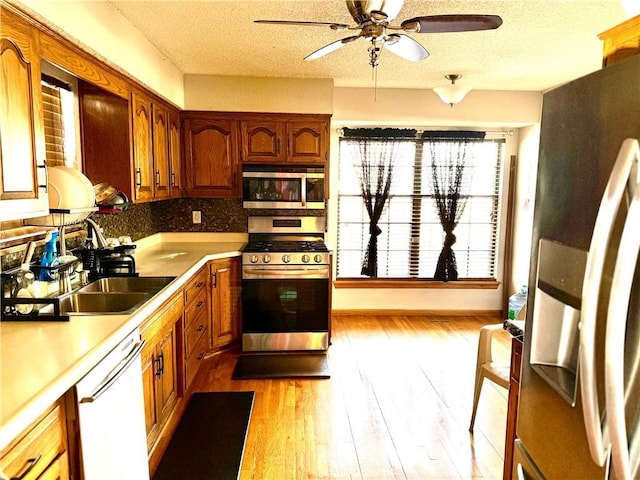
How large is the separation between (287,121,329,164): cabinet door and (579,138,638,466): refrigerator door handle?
3.22 m

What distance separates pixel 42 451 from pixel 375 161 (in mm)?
4049

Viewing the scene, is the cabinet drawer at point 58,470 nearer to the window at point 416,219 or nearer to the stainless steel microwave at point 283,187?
the stainless steel microwave at point 283,187

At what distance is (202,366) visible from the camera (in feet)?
11.5

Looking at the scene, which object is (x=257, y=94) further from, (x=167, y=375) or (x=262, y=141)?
(x=167, y=375)

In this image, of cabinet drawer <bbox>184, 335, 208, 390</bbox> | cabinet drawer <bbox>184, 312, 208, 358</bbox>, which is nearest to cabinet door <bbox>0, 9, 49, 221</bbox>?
cabinet drawer <bbox>184, 312, 208, 358</bbox>

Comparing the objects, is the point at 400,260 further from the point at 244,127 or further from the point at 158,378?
the point at 158,378

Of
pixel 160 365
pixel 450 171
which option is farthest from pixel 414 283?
pixel 160 365

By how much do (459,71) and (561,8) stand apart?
1.35m

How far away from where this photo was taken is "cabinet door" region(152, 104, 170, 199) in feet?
10.7

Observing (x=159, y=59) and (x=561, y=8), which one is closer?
(x=561, y=8)

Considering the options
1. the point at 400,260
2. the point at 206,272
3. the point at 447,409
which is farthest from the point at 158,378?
the point at 400,260

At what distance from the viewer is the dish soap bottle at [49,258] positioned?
2008 mm

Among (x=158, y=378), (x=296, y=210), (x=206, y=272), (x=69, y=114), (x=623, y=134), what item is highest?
(x=69, y=114)

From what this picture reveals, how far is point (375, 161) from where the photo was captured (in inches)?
185
